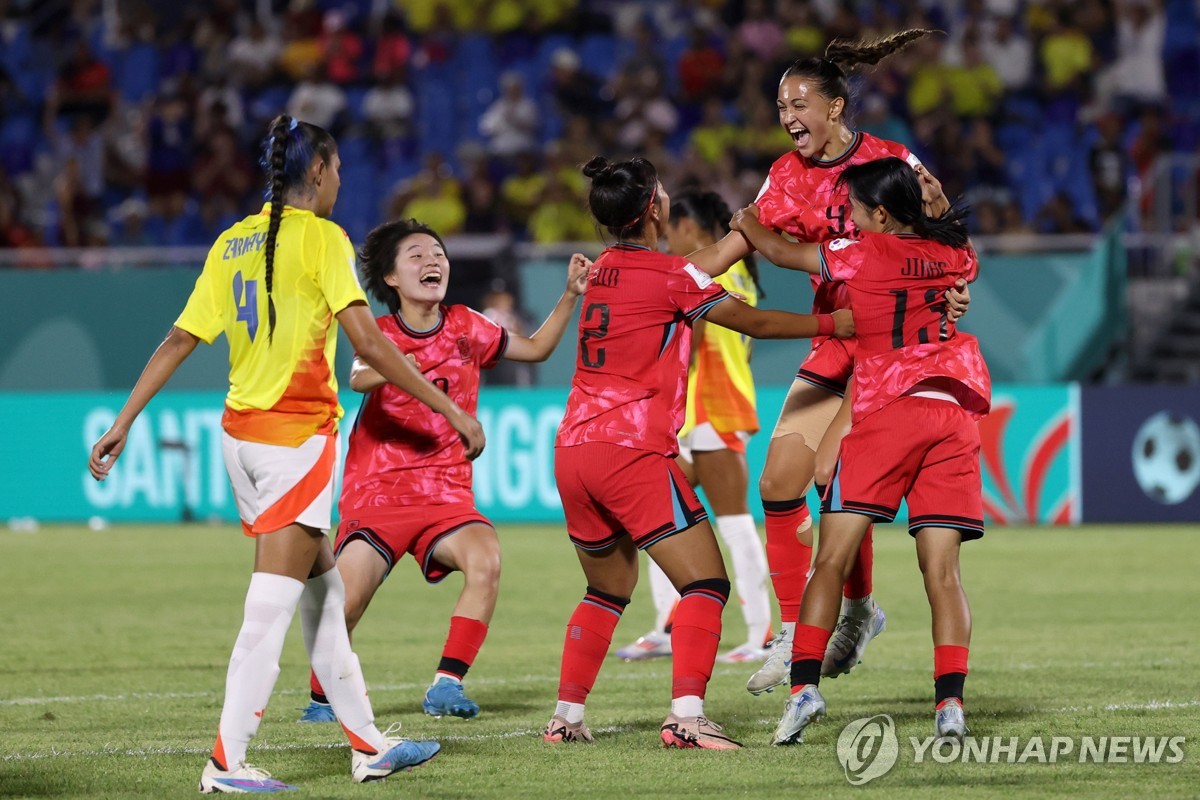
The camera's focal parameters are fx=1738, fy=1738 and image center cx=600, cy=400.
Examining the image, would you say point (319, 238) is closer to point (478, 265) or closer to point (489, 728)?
point (489, 728)

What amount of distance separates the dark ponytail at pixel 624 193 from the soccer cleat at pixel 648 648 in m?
3.10

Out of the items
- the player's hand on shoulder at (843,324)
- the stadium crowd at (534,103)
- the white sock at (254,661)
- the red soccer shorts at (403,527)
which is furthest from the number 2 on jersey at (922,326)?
the stadium crowd at (534,103)

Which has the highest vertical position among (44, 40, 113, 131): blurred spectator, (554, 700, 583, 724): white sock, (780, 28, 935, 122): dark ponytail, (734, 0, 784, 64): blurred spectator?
(734, 0, 784, 64): blurred spectator

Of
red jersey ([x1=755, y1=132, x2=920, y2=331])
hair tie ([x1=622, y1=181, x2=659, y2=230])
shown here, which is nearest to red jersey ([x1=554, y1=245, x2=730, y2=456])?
hair tie ([x1=622, y1=181, x2=659, y2=230])

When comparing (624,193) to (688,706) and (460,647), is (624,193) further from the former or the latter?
(460,647)

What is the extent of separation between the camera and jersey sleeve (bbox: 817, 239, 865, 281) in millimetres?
6133

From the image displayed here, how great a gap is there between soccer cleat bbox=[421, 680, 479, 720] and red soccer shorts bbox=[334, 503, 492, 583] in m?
0.51

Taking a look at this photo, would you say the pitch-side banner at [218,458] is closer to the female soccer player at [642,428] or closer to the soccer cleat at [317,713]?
the soccer cleat at [317,713]

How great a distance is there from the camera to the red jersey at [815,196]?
6727 millimetres

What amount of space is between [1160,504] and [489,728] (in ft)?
35.3

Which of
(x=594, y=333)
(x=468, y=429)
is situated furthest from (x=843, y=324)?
(x=468, y=429)

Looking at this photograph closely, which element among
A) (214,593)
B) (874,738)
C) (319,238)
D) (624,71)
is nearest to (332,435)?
(319,238)

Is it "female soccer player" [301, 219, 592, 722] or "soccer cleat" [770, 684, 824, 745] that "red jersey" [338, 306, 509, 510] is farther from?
"soccer cleat" [770, 684, 824, 745]

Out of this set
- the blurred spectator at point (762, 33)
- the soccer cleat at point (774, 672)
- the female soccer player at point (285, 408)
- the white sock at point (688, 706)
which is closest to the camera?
the female soccer player at point (285, 408)
